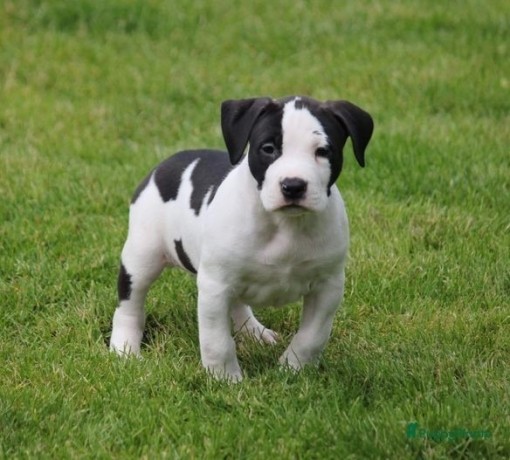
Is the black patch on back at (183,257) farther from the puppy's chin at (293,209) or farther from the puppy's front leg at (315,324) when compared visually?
the puppy's chin at (293,209)

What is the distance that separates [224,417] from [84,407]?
0.59 metres

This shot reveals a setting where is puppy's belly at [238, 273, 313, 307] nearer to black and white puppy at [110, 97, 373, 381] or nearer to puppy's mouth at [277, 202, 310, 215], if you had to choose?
black and white puppy at [110, 97, 373, 381]

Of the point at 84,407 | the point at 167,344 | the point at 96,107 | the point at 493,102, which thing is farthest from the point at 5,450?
the point at 493,102

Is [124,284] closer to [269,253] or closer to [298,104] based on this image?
[269,253]

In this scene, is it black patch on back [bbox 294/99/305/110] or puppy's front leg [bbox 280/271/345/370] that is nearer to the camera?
black patch on back [bbox 294/99/305/110]

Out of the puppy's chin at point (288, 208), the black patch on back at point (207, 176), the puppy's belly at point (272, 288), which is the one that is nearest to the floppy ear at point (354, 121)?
the puppy's chin at point (288, 208)

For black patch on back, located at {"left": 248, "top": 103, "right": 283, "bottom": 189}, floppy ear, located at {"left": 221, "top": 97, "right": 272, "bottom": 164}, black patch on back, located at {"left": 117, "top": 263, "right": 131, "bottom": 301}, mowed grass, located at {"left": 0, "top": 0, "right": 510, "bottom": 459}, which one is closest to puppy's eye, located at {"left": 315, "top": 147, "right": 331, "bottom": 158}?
black patch on back, located at {"left": 248, "top": 103, "right": 283, "bottom": 189}

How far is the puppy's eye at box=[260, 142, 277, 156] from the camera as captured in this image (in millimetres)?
4441

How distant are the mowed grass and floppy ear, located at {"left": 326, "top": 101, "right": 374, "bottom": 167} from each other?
991 mm

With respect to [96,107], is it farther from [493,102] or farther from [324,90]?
[493,102]

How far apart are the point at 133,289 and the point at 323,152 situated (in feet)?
4.82

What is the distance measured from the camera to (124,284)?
552 cm

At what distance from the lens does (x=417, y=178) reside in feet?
24.4

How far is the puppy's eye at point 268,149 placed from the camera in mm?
4441
